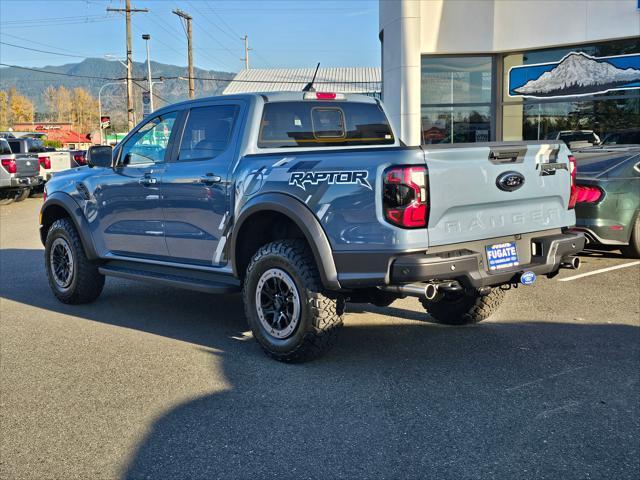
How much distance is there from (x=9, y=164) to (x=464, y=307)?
17142 mm

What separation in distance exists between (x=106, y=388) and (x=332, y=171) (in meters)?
2.11

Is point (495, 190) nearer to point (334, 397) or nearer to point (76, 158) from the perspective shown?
point (334, 397)

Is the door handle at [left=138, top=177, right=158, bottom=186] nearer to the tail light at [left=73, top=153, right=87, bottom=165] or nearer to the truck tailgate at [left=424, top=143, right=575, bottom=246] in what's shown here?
the truck tailgate at [left=424, top=143, right=575, bottom=246]

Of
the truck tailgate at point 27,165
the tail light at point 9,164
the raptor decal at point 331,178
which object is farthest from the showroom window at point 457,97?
the raptor decal at point 331,178

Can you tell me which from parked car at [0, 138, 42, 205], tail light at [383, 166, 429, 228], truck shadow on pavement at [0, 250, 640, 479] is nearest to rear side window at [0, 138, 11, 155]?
parked car at [0, 138, 42, 205]

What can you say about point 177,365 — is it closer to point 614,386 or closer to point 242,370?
point 242,370

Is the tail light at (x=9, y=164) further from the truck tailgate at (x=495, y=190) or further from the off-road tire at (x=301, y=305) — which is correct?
the truck tailgate at (x=495, y=190)

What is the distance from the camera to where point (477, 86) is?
19.2m

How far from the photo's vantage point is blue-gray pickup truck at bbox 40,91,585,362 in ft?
14.8

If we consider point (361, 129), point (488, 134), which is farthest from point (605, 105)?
point (361, 129)

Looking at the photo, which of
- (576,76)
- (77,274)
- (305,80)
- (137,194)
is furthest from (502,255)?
(305,80)

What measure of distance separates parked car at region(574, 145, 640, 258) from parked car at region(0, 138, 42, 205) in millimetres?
16482

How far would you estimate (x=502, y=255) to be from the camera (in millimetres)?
4863

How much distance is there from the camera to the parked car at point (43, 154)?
70.6ft
